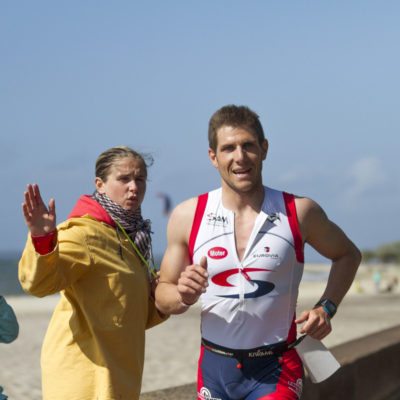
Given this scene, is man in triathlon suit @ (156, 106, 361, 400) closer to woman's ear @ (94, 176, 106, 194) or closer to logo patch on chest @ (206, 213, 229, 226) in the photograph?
logo patch on chest @ (206, 213, 229, 226)

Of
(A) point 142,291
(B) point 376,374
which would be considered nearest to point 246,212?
(A) point 142,291

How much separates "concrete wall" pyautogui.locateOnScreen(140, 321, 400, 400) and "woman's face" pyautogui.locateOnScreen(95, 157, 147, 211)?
64.4 inches

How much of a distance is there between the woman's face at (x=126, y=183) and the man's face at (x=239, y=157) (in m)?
0.57

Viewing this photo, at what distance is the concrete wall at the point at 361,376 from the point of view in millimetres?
4812

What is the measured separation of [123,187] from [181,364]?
834 cm

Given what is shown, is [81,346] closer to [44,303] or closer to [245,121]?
[245,121]

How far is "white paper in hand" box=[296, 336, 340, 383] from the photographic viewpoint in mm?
3453

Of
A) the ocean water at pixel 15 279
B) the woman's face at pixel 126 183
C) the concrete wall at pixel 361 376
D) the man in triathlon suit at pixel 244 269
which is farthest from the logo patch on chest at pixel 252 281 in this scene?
the ocean water at pixel 15 279

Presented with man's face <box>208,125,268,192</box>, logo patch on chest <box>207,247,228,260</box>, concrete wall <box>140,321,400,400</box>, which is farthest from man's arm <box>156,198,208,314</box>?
concrete wall <box>140,321,400,400</box>

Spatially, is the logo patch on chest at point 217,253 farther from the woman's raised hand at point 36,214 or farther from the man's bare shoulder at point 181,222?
the woman's raised hand at point 36,214

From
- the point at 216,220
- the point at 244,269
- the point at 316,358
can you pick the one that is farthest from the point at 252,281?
the point at 316,358

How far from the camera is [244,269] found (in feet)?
10.8

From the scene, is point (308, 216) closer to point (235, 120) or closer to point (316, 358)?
point (235, 120)

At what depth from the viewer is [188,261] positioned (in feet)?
11.3
